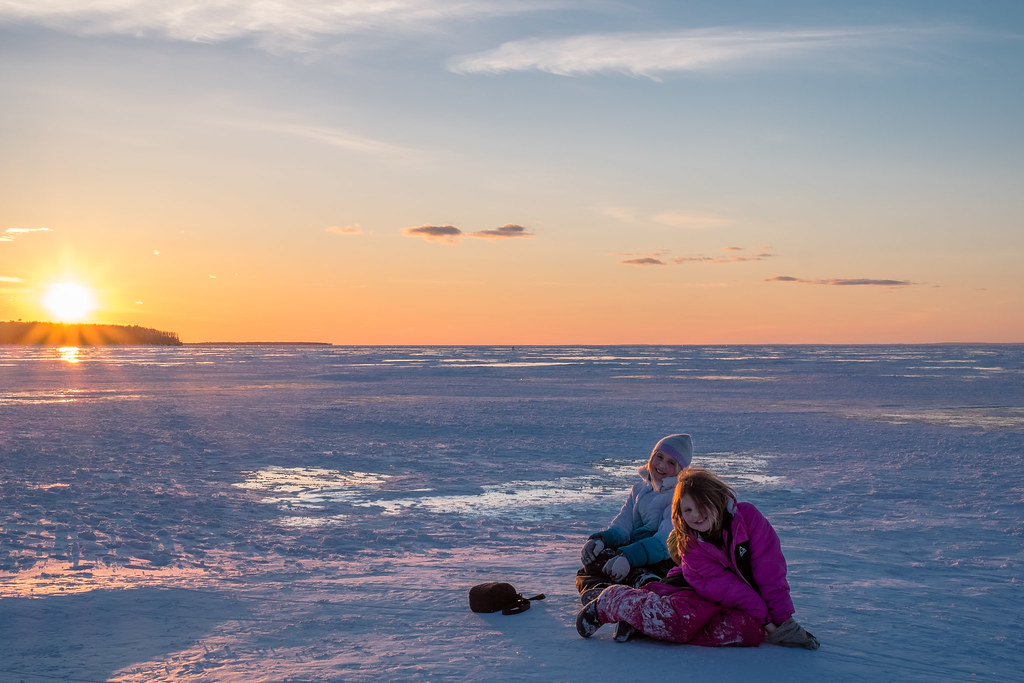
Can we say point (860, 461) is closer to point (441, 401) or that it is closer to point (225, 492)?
point (225, 492)

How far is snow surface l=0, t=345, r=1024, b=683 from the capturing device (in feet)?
12.7

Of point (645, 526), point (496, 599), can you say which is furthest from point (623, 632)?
point (496, 599)

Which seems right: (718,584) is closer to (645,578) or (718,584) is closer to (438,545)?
(645,578)

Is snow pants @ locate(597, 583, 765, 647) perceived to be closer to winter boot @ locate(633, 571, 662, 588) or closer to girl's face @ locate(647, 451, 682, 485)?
winter boot @ locate(633, 571, 662, 588)

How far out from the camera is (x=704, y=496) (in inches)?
148

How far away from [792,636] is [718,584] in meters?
0.47

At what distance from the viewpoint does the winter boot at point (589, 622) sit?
4.11 m

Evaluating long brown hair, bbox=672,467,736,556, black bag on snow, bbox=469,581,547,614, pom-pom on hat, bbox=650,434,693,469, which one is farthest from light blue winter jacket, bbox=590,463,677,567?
→ black bag on snow, bbox=469,581,547,614

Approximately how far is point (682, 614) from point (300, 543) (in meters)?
3.65

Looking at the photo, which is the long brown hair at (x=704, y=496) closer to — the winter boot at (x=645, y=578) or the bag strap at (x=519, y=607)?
the winter boot at (x=645, y=578)

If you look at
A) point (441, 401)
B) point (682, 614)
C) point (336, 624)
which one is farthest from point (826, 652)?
point (441, 401)

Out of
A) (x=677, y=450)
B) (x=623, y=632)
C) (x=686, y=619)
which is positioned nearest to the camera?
(x=686, y=619)

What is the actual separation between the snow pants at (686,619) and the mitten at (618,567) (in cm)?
28

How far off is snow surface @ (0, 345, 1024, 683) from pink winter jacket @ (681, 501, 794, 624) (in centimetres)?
24
